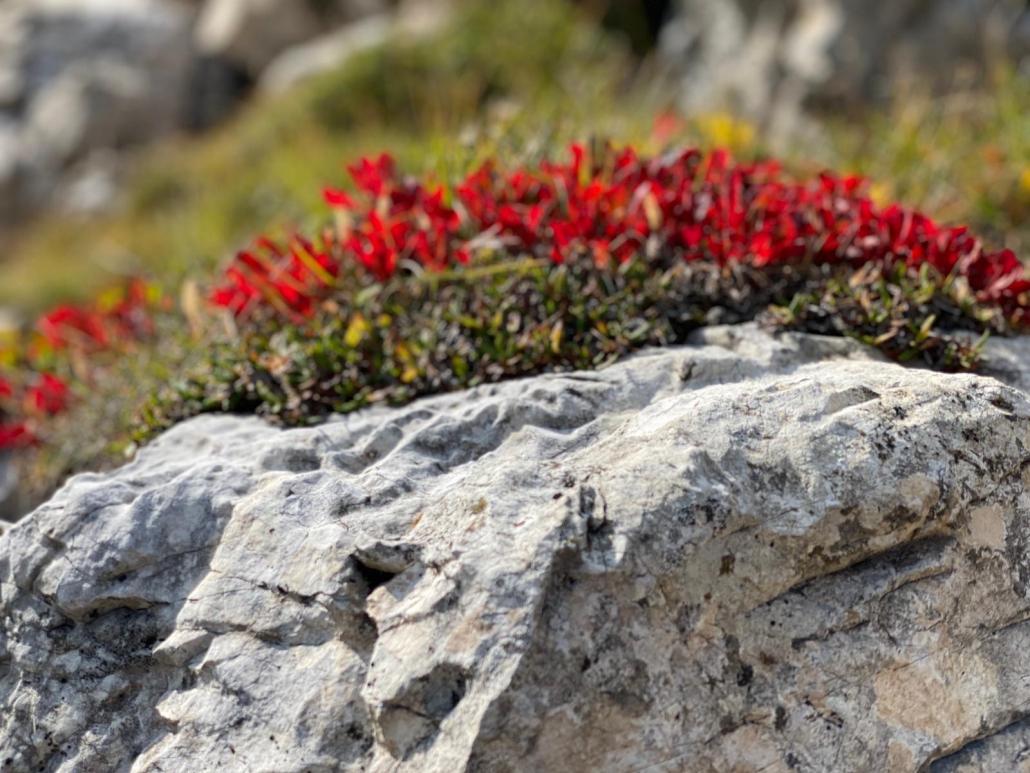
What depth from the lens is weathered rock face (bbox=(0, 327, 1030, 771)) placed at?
2.41 m

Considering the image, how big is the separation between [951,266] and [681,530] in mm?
2173

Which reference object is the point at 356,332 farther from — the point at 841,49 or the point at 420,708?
the point at 841,49

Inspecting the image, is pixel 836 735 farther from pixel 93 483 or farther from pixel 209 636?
pixel 93 483

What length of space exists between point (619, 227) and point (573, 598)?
88.2 inches

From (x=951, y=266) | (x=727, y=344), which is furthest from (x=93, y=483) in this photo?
(x=951, y=266)

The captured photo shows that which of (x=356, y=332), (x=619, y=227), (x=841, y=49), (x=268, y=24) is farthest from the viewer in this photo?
(x=268, y=24)

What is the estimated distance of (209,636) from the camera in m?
2.78

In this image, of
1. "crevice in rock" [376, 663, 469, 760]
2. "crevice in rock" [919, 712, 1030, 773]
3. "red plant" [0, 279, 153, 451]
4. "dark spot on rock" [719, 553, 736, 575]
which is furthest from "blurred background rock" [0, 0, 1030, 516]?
"crevice in rock" [919, 712, 1030, 773]

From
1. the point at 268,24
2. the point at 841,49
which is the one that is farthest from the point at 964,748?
the point at 268,24

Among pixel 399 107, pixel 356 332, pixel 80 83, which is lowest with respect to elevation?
pixel 80 83

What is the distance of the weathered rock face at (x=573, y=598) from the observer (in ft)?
7.91

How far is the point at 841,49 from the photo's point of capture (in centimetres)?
909

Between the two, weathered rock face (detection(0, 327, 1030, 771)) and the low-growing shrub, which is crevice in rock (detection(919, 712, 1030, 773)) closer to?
weathered rock face (detection(0, 327, 1030, 771))

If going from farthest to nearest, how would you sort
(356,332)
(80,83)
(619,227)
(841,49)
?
(80,83) < (841,49) < (619,227) < (356,332)
